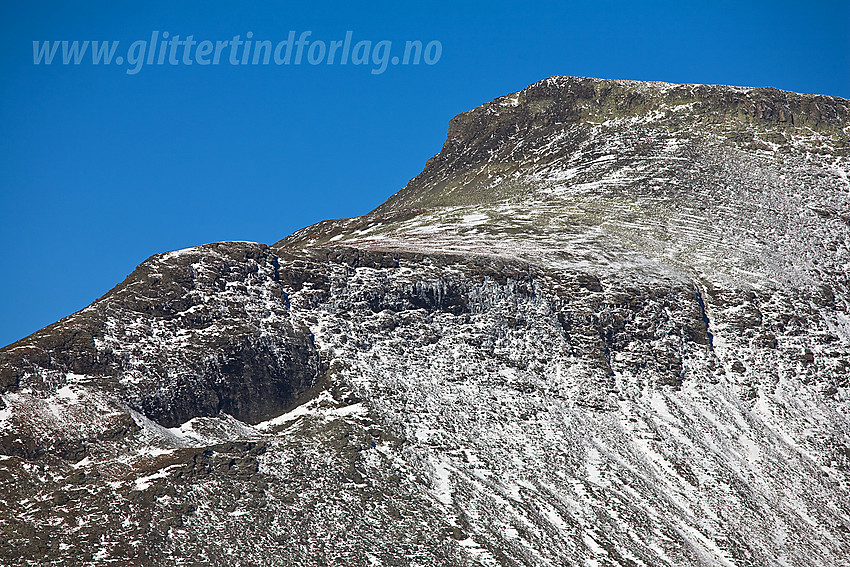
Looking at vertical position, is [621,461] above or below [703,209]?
below

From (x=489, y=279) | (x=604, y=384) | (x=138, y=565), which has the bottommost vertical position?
(x=138, y=565)

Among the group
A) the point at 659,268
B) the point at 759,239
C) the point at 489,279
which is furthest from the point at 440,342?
the point at 759,239

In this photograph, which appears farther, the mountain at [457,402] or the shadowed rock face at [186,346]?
the shadowed rock face at [186,346]

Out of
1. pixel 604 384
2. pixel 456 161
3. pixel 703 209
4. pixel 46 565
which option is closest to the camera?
pixel 46 565

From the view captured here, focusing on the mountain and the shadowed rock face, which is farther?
the shadowed rock face

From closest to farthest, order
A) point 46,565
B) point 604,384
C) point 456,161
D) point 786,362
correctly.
Answer: point 46,565 → point 604,384 → point 786,362 → point 456,161

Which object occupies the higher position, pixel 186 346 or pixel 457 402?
pixel 186 346

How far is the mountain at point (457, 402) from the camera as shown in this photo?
56.8 meters

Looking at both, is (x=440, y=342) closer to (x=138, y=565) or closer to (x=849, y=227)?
(x=138, y=565)

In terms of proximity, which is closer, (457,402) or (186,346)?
(186,346)

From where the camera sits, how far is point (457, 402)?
70.9 metres

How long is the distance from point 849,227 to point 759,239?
9889 mm

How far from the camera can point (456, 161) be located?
448ft

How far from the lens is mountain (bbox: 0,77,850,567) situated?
56.8 m
